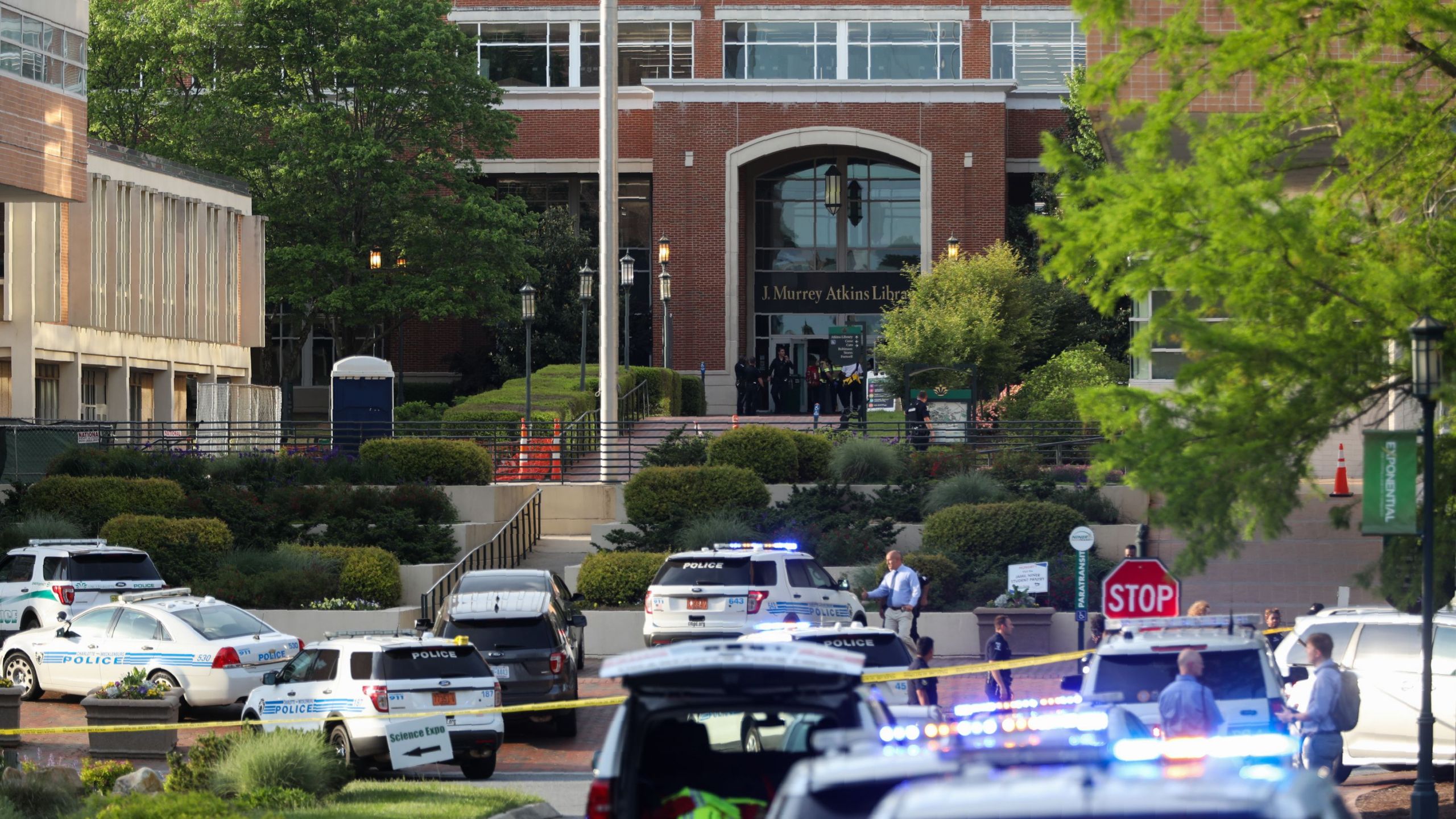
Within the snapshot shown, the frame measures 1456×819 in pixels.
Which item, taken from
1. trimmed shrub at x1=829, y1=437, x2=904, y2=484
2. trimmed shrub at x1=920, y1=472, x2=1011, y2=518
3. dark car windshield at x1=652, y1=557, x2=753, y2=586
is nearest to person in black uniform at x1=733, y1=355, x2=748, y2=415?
trimmed shrub at x1=829, y1=437, x2=904, y2=484

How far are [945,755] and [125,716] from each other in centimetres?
1277

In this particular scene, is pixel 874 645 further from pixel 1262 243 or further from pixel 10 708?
pixel 10 708

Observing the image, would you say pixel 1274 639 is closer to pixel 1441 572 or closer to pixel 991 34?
pixel 1441 572

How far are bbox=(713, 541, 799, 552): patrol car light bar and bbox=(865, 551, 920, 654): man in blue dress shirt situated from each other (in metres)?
1.64

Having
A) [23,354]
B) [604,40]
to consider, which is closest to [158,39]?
Result: [23,354]

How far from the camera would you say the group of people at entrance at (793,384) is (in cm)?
5184

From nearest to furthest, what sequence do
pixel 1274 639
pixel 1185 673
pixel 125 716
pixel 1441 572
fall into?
pixel 1185 673 → pixel 1441 572 → pixel 125 716 → pixel 1274 639

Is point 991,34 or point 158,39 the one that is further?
point 991,34

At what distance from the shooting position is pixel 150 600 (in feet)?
67.2

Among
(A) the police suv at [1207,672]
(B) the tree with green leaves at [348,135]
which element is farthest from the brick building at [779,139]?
(A) the police suv at [1207,672]

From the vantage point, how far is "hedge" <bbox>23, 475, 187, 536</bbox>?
95.6 feet

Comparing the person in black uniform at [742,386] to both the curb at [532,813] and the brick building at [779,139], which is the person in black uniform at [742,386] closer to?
the brick building at [779,139]

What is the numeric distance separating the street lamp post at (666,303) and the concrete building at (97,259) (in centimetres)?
1246

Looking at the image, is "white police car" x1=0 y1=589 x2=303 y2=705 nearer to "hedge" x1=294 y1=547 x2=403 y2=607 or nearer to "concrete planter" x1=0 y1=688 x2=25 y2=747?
"concrete planter" x1=0 y1=688 x2=25 y2=747
